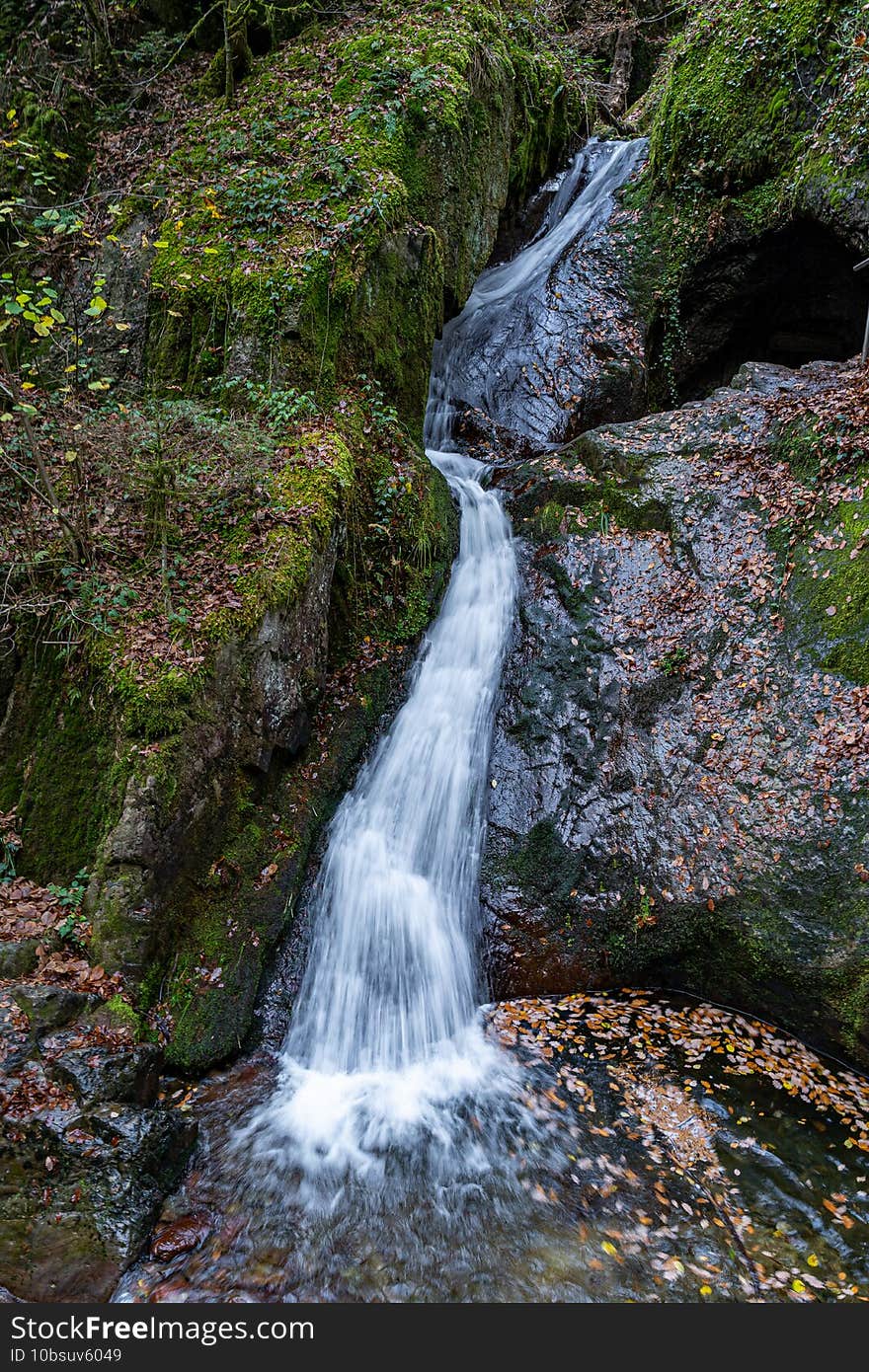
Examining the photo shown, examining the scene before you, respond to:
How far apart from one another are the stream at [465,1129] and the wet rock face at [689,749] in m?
0.35

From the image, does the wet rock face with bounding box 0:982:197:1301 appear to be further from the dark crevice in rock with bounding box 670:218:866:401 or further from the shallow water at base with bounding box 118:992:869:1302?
the dark crevice in rock with bounding box 670:218:866:401

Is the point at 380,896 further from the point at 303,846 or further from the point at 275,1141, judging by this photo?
the point at 275,1141

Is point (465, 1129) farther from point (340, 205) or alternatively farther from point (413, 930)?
point (340, 205)

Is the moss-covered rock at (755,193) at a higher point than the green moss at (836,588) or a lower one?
higher

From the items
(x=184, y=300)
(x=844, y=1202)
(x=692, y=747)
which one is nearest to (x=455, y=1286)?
(x=844, y=1202)

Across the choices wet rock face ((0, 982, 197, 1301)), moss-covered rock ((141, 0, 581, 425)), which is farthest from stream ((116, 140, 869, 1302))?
moss-covered rock ((141, 0, 581, 425))

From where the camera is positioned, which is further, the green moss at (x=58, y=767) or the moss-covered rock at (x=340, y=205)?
the moss-covered rock at (x=340, y=205)

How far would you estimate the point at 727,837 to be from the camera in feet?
19.0

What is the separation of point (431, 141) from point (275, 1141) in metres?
10.2

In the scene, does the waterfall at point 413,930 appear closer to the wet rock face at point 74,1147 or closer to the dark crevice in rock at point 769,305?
the wet rock face at point 74,1147

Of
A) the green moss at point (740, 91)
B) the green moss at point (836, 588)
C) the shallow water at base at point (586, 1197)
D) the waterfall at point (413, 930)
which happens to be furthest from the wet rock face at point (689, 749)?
the green moss at point (740, 91)

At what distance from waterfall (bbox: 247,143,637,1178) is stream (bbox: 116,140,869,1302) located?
17 millimetres

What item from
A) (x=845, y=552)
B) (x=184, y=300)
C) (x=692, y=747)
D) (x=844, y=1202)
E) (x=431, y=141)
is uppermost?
(x=431, y=141)

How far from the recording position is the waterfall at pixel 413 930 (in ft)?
14.8
